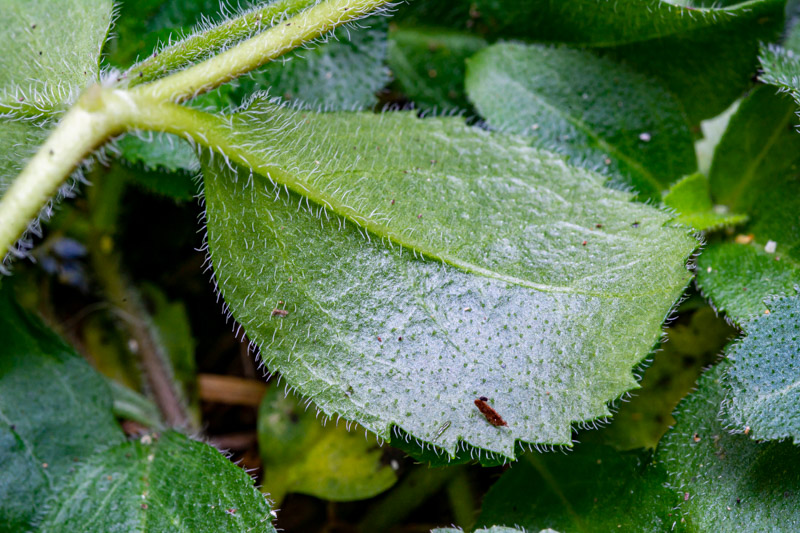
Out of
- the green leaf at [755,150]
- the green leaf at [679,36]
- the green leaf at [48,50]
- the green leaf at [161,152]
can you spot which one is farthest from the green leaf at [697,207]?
the green leaf at [48,50]

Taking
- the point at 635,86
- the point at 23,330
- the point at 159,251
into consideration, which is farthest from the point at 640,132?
the point at 23,330

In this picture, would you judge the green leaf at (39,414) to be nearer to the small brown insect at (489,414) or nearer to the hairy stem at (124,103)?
the hairy stem at (124,103)

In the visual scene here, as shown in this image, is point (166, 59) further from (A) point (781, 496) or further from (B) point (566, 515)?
(A) point (781, 496)

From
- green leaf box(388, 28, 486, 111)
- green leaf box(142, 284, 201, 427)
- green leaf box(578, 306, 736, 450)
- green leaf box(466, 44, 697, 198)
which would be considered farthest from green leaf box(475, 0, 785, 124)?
green leaf box(142, 284, 201, 427)

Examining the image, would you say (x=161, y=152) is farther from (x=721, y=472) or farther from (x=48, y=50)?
(x=721, y=472)

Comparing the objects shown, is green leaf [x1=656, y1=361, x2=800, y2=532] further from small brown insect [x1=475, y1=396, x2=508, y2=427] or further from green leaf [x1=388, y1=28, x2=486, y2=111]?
green leaf [x1=388, y1=28, x2=486, y2=111]

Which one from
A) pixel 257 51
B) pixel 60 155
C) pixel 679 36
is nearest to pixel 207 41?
pixel 257 51

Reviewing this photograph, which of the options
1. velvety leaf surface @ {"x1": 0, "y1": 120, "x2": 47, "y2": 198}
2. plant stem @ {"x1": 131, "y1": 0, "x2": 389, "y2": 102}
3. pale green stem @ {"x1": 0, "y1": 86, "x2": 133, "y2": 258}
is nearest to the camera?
pale green stem @ {"x1": 0, "y1": 86, "x2": 133, "y2": 258}
